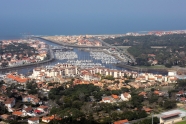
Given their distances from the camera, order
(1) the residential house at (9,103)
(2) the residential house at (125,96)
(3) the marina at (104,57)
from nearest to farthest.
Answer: (1) the residential house at (9,103) → (2) the residential house at (125,96) → (3) the marina at (104,57)

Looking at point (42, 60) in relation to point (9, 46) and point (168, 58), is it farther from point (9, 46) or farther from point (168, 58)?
point (168, 58)

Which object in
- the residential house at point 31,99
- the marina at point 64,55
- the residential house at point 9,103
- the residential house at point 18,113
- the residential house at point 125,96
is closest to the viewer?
the residential house at point 18,113

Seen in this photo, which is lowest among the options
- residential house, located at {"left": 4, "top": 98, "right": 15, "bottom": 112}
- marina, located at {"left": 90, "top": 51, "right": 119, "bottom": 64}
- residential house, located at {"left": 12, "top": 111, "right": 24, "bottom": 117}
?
residential house, located at {"left": 12, "top": 111, "right": 24, "bottom": 117}

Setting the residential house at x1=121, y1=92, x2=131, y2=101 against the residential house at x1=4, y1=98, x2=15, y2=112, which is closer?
the residential house at x1=4, y1=98, x2=15, y2=112

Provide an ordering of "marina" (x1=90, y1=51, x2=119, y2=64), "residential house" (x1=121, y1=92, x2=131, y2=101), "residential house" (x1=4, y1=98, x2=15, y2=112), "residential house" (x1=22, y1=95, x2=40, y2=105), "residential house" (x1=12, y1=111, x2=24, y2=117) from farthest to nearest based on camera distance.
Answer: "marina" (x1=90, y1=51, x2=119, y2=64)
"residential house" (x1=121, y1=92, x2=131, y2=101)
"residential house" (x1=22, y1=95, x2=40, y2=105)
"residential house" (x1=4, y1=98, x2=15, y2=112)
"residential house" (x1=12, y1=111, x2=24, y2=117)

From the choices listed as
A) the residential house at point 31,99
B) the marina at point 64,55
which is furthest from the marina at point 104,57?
the residential house at point 31,99

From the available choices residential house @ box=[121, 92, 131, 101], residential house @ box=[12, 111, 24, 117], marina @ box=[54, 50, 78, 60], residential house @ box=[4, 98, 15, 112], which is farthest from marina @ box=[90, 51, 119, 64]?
residential house @ box=[12, 111, 24, 117]

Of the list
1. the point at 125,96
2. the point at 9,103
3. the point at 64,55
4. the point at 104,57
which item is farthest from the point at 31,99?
the point at 64,55

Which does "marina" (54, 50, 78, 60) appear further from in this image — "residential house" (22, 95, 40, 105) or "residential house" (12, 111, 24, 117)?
"residential house" (12, 111, 24, 117)

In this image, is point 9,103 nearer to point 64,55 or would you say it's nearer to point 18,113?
point 18,113

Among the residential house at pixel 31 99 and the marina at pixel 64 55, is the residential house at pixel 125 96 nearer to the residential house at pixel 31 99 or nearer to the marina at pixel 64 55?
the residential house at pixel 31 99

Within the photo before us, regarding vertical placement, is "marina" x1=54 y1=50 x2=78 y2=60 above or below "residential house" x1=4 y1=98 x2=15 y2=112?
above
